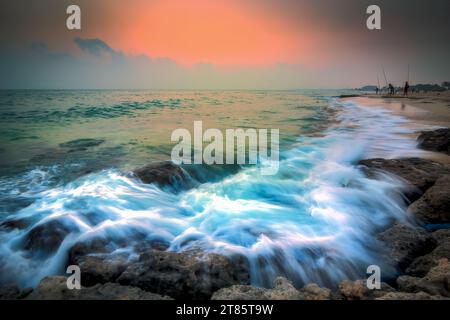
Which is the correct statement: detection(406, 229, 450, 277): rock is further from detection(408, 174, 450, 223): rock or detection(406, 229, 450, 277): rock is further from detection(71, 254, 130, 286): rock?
detection(71, 254, 130, 286): rock

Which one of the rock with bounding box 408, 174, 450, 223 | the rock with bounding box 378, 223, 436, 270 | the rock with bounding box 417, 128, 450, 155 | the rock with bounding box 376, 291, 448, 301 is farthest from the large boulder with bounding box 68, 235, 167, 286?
the rock with bounding box 417, 128, 450, 155

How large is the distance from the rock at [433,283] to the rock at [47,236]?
4.27 metres

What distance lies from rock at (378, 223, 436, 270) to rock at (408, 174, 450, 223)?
Answer: 92 centimetres

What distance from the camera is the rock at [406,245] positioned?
3.40 m

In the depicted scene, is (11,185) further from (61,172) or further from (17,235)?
(17,235)

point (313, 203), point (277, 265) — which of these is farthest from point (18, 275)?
point (313, 203)

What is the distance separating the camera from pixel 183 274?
9.38ft

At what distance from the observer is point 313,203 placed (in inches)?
225

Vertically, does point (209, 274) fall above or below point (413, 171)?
below

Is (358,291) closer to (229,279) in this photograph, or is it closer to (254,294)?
(254,294)

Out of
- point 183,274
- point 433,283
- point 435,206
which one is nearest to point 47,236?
point 183,274

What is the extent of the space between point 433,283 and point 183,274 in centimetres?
247

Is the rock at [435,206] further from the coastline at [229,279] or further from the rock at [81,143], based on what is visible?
the rock at [81,143]

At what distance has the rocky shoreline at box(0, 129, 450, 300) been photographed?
2551 mm
